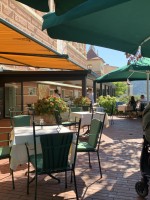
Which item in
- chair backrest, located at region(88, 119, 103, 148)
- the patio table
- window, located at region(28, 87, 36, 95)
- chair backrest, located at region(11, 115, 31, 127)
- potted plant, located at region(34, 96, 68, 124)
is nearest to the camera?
chair backrest, located at region(88, 119, 103, 148)

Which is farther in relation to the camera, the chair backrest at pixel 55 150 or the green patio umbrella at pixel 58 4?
the chair backrest at pixel 55 150

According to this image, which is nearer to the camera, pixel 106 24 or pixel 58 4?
pixel 58 4

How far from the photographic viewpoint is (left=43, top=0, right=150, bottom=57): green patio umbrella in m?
2.46

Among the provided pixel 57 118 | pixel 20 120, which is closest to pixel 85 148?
pixel 57 118

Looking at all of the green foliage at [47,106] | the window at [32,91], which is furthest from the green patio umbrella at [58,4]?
the window at [32,91]

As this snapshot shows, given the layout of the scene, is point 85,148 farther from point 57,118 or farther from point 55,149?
point 55,149

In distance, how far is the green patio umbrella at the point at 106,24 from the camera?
8.08ft

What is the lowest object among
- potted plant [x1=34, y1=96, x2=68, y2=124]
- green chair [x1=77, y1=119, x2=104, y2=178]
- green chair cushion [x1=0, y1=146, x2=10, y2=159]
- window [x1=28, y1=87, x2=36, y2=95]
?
green chair cushion [x1=0, y1=146, x2=10, y2=159]

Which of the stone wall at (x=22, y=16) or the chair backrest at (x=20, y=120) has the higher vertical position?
the stone wall at (x=22, y=16)

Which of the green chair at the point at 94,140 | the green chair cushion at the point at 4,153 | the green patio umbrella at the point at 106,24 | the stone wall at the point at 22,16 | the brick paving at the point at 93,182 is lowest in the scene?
the brick paving at the point at 93,182

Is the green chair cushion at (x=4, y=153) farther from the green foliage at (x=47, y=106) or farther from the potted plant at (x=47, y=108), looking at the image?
the green foliage at (x=47, y=106)

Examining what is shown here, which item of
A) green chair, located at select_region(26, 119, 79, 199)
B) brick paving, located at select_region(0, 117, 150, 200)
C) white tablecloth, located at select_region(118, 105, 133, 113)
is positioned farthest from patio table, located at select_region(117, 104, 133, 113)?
green chair, located at select_region(26, 119, 79, 199)

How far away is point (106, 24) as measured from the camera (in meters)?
3.14

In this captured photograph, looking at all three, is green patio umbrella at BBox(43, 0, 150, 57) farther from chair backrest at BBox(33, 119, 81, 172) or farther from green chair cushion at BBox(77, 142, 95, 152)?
green chair cushion at BBox(77, 142, 95, 152)
